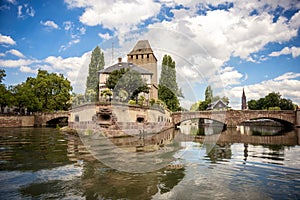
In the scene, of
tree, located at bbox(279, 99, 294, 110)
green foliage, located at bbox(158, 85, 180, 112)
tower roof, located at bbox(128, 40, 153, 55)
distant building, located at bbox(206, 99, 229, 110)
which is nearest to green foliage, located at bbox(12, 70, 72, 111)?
tower roof, located at bbox(128, 40, 153, 55)

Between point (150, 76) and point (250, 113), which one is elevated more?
point (150, 76)

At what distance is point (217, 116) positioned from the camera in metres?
39.8

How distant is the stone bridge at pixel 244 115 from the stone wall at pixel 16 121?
96.9 feet

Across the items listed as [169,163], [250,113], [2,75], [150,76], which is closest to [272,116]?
[250,113]

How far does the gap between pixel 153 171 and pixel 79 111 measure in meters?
17.7

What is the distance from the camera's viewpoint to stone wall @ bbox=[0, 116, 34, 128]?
1544 inches

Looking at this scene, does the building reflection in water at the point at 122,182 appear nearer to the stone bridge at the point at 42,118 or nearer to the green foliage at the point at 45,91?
the stone bridge at the point at 42,118

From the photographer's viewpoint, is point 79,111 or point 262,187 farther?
point 79,111

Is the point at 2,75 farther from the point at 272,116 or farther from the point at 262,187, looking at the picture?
the point at 272,116

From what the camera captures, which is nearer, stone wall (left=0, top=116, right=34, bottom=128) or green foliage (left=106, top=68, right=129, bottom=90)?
green foliage (left=106, top=68, right=129, bottom=90)

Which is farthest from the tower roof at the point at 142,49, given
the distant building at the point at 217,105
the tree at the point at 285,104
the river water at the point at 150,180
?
the river water at the point at 150,180

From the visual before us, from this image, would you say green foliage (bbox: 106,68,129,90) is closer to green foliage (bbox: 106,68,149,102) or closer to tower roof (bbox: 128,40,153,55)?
green foliage (bbox: 106,68,149,102)

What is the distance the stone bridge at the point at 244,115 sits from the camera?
1489 inches

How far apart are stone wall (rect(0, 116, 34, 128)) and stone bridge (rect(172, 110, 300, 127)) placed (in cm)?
2954
